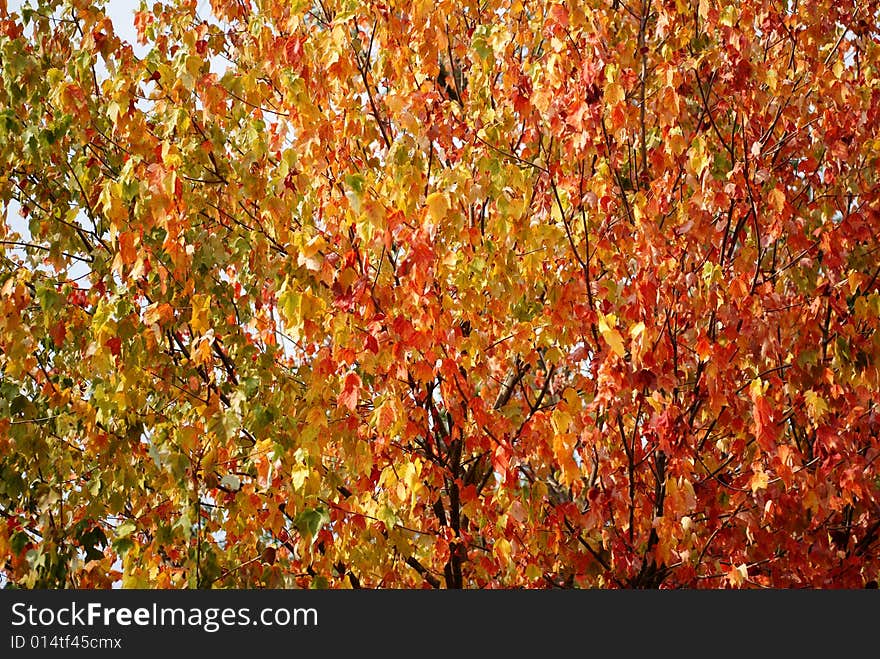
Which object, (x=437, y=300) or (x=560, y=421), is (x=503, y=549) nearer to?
(x=560, y=421)

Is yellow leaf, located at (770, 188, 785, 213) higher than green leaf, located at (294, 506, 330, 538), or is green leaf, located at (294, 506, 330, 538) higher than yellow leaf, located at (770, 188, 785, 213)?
yellow leaf, located at (770, 188, 785, 213)

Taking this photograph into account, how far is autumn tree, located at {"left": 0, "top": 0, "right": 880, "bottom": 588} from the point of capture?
3.97m

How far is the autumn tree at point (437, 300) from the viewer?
3.97 m

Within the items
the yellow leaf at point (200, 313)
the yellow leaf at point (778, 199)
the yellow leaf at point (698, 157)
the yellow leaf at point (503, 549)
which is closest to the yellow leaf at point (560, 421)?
the yellow leaf at point (503, 549)

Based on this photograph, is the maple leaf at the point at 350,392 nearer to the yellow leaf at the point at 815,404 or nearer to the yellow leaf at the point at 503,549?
the yellow leaf at the point at 503,549

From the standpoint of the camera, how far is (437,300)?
160 inches

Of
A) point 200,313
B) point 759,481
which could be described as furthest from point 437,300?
point 759,481

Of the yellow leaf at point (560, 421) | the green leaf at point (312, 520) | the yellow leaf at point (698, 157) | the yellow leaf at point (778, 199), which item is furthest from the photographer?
the yellow leaf at point (778, 199)

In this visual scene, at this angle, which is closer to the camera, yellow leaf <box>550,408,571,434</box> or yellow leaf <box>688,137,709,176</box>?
yellow leaf <box>550,408,571,434</box>

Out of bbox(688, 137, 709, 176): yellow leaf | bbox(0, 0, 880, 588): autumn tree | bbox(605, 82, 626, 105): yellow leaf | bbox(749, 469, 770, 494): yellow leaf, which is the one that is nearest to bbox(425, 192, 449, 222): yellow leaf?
bbox(0, 0, 880, 588): autumn tree

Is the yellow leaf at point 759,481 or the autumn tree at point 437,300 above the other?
the autumn tree at point 437,300

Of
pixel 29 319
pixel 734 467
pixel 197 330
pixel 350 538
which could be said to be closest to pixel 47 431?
pixel 29 319

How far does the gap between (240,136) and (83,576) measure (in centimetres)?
220

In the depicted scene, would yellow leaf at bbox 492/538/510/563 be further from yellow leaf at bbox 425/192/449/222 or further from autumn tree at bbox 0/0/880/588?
yellow leaf at bbox 425/192/449/222
